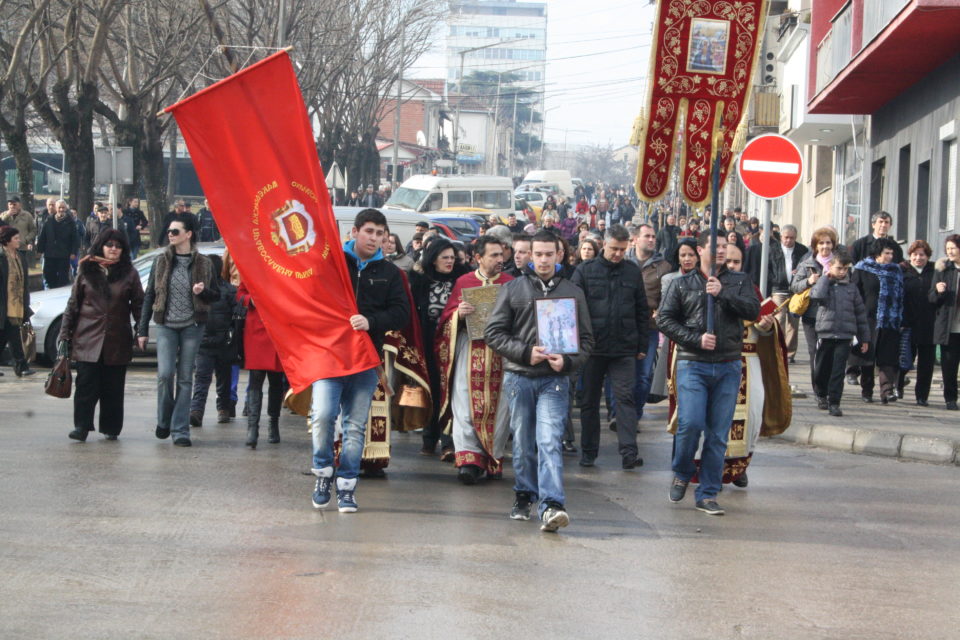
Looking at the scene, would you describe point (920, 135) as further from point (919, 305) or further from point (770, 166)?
point (770, 166)

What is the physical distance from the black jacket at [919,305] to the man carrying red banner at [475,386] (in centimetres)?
559

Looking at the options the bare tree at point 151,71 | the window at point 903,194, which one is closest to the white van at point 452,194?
the bare tree at point 151,71

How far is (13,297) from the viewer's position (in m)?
15.0

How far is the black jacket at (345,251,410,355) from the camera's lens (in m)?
8.56

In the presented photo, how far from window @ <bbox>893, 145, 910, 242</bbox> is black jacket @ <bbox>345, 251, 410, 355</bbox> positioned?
14.9 m

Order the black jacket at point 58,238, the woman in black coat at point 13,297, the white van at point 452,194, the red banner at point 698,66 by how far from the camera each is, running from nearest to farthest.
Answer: the red banner at point 698,66, the woman in black coat at point 13,297, the black jacket at point 58,238, the white van at point 452,194

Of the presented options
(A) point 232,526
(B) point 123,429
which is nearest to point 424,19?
(B) point 123,429

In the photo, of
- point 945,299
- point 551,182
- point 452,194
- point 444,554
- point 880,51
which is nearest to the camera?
point 444,554

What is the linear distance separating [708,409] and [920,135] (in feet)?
43.6

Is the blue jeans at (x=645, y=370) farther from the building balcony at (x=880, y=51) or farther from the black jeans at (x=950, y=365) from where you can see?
the building balcony at (x=880, y=51)

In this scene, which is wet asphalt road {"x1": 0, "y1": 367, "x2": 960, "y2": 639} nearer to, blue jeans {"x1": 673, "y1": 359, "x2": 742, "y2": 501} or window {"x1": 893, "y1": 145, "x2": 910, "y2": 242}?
blue jeans {"x1": 673, "y1": 359, "x2": 742, "y2": 501}

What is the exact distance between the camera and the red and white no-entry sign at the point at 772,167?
522 inches

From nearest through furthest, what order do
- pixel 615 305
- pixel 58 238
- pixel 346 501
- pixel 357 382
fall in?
pixel 346 501, pixel 357 382, pixel 615 305, pixel 58 238

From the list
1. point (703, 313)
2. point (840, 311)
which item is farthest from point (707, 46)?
point (703, 313)
